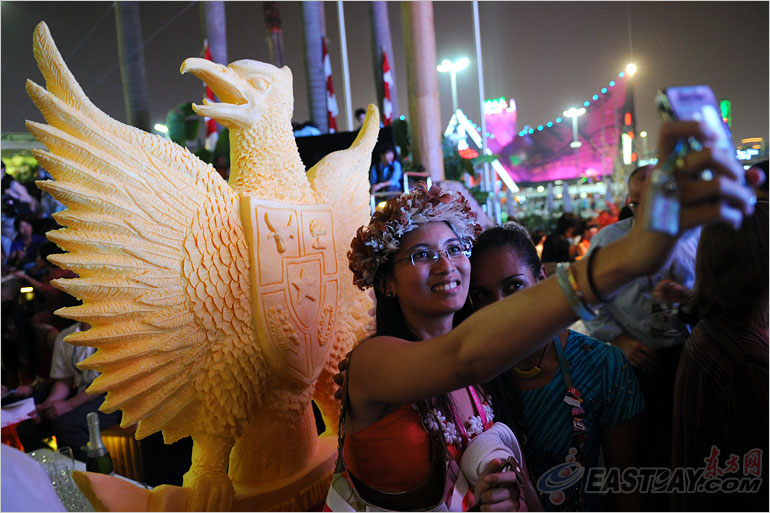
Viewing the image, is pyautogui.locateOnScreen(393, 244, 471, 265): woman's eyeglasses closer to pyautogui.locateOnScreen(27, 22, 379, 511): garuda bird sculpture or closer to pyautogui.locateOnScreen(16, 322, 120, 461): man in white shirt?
pyautogui.locateOnScreen(27, 22, 379, 511): garuda bird sculpture

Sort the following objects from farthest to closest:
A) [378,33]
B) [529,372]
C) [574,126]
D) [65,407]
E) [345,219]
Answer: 1. [574,126]
2. [378,33]
3. [65,407]
4. [345,219]
5. [529,372]

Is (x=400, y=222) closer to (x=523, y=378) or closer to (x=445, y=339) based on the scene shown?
(x=445, y=339)

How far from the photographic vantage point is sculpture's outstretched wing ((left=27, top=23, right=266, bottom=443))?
54.7 inches

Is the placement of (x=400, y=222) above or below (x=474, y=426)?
above

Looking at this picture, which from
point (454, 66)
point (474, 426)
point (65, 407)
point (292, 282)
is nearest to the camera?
point (474, 426)

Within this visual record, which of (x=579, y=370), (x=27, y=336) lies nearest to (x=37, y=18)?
(x=27, y=336)

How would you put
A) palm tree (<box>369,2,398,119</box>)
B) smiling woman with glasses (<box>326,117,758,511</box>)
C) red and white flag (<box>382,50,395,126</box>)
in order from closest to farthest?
smiling woman with glasses (<box>326,117,758,511</box>) → red and white flag (<box>382,50,395,126</box>) → palm tree (<box>369,2,398,119</box>)

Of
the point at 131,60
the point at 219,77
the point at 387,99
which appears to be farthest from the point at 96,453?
the point at 387,99

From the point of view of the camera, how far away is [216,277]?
5.02 ft

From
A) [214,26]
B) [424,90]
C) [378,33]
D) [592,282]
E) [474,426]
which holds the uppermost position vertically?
[378,33]

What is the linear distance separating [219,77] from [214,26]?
5283mm

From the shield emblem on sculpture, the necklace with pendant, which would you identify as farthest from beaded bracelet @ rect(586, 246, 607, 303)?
the shield emblem on sculpture

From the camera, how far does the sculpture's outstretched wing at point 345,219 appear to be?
1866mm

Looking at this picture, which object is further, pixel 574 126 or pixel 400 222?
pixel 574 126
